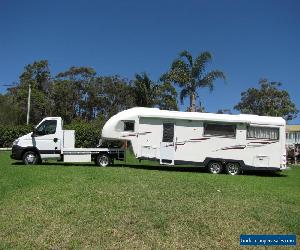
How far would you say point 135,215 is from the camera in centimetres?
943

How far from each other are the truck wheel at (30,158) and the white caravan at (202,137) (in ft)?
13.3

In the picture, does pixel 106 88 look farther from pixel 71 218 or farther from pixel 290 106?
pixel 71 218

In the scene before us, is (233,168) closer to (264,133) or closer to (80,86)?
(264,133)

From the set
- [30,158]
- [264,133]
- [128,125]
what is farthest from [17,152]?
[264,133]

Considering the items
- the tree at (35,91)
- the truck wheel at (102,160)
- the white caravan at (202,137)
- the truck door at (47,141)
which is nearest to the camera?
the white caravan at (202,137)

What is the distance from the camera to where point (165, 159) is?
69.7 ft

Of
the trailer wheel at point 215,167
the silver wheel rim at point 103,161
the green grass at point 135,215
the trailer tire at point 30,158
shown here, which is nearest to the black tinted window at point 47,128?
the trailer tire at point 30,158

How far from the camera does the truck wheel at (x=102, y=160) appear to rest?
22.2m

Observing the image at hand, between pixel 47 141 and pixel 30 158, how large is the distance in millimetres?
1199

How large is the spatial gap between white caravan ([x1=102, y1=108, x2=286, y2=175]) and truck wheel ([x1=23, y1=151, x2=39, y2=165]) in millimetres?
4052

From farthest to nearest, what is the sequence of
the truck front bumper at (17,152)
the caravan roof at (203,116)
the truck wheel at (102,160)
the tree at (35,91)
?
the tree at (35,91), the truck wheel at (102,160), the truck front bumper at (17,152), the caravan roof at (203,116)

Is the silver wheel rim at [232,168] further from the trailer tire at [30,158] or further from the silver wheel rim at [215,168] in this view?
the trailer tire at [30,158]

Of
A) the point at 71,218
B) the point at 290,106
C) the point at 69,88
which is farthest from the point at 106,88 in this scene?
the point at 71,218

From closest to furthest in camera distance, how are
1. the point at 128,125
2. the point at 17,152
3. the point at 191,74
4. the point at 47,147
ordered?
1. the point at 128,125
2. the point at 17,152
3. the point at 47,147
4. the point at 191,74
